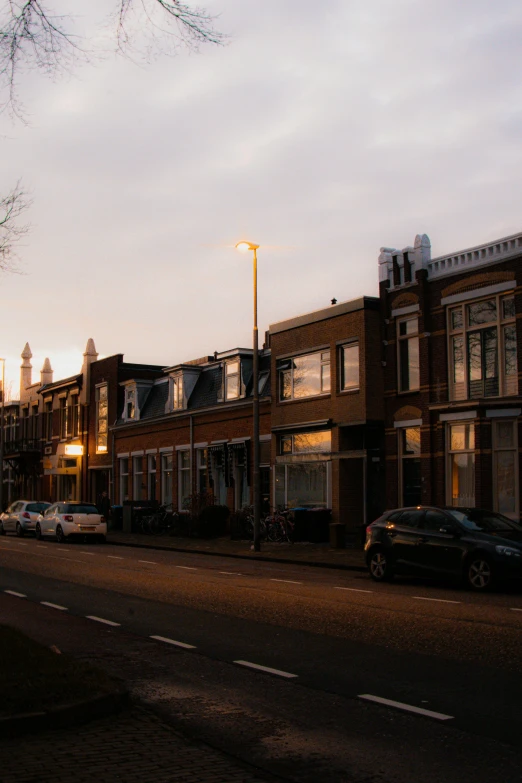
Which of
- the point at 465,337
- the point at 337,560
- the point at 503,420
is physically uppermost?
the point at 465,337

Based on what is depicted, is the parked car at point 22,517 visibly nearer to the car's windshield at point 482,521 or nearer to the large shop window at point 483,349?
the large shop window at point 483,349

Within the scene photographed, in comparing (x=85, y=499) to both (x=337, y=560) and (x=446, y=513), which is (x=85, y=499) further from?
(x=446, y=513)

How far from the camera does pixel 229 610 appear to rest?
43.9ft

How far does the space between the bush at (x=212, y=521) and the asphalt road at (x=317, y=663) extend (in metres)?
16.0

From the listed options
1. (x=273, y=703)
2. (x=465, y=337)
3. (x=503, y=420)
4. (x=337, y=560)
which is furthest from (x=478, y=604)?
(x=465, y=337)

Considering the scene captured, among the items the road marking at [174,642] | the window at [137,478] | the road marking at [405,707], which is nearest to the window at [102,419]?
the window at [137,478]

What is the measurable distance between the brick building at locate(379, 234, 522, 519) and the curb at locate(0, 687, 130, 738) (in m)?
18.2

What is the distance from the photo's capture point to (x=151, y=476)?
4347cm

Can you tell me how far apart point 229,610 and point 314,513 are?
52.6 feet

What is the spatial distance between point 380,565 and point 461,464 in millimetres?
8148

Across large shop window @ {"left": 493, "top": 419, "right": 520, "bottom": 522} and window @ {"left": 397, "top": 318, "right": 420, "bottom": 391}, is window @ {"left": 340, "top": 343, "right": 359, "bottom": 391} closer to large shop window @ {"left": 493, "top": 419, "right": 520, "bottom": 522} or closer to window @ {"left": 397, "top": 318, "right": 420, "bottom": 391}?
window @ {"left": 397, "top": 318, "right": 420, "bottom": 391}

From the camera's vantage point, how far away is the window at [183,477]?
1577 inches

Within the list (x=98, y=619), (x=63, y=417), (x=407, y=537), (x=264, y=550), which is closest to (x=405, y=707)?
(x=98, y=619)

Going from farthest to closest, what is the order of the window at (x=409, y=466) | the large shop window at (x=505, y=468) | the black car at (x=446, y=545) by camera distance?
the window at (x=409, y=466), the large shop window at (x=505, y=468), the black car at (x=446, y=545)
